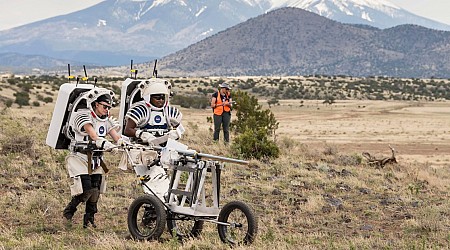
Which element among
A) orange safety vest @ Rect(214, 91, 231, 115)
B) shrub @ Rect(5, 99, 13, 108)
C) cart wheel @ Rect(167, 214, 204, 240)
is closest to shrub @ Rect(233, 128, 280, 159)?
orange safety vest @ Rect(214, 91, 231, 115)

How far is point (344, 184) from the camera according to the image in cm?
1323

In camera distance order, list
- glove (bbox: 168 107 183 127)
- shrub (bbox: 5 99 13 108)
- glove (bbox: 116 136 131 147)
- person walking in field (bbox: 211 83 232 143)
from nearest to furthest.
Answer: glove (bbox: 116 136 131 147), glove (bbox: 168 107 183 127), person walking in field (bbox: 211 83 232 143), shrub (bbox: 5 99 13 108)

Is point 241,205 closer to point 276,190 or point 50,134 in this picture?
point 50,134

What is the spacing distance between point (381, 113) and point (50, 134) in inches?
1541

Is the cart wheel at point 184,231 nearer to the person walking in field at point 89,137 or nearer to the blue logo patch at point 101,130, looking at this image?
the person walking in field at point 89,137

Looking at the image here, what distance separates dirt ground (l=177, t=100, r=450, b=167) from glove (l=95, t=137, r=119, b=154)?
13337 millimetres

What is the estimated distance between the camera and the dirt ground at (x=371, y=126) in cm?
2567

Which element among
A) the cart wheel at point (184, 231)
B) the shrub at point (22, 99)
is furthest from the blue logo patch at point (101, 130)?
the shrub at point (22, 99)

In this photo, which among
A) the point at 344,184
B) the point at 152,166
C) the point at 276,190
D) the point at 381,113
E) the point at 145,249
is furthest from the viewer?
the point at 381,113

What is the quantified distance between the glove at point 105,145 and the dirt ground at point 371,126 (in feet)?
43.8

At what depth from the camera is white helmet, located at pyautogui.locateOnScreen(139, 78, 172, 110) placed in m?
8.83

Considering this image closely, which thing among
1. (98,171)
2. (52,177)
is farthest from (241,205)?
(52,177)

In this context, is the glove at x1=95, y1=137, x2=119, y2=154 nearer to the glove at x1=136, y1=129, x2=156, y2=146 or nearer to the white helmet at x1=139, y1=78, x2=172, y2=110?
the glove at x1=136, y1=129, x2=156, y2=146

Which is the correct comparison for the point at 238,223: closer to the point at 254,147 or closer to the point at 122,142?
the point at 122,142
